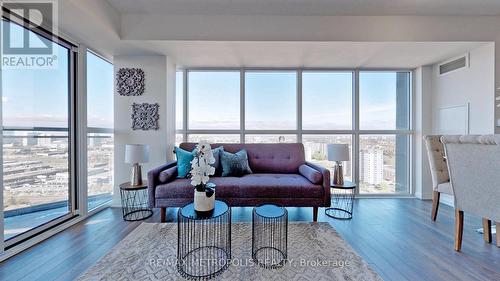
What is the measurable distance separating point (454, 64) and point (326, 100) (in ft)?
6.32

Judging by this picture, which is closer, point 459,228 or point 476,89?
point 459,228

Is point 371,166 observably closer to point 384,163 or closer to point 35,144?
point 384,163

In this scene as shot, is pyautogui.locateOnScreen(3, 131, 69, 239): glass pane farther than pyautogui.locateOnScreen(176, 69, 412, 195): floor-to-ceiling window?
No

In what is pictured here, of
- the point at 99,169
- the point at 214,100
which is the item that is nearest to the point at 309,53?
the point at 214,100

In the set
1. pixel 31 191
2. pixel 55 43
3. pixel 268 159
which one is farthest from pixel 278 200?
pixel 55 43

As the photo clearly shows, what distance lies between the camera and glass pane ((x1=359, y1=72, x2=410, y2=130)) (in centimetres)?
393

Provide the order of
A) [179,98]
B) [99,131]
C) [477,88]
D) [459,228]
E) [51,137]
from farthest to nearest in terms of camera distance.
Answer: [179,98], [99,131], [477,88], [51,137], [459,228]

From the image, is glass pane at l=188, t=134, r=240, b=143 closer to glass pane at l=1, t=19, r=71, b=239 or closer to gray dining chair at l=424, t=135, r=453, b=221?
glass pane at l=1, t=19, r=71, b=239

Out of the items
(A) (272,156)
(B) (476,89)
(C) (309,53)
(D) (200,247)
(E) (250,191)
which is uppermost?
(C) (309,53)

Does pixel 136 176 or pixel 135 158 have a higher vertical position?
pixel 135 158

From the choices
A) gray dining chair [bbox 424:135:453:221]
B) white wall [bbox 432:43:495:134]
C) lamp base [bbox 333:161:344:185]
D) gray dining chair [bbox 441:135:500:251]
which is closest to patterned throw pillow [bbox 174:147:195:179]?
lamp base [bbox 333:161:344:185]

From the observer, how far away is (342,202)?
3.50 metres

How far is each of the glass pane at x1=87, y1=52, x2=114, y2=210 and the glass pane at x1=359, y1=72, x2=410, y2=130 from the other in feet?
14.2

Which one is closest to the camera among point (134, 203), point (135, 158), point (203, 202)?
point (203, 202)
